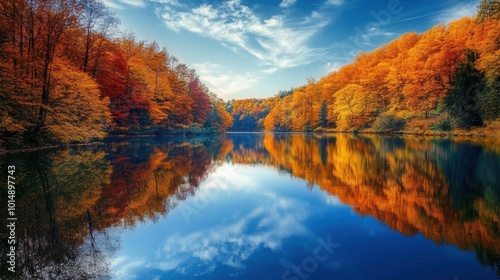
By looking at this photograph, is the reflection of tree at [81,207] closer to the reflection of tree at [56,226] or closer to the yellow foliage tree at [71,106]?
the reflection of tree at [56,226]

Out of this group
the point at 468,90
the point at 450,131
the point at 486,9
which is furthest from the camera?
the point at 486,9

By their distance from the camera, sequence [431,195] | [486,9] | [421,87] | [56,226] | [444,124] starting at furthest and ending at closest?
1. [486,9]
2. [421,87]
3. [444,124]
4. [431,195]
5. [56,226]

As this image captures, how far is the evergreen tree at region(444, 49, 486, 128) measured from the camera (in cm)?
2861

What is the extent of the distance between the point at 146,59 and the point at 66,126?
3091cm

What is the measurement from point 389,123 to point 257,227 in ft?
144

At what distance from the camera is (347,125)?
55469 mm

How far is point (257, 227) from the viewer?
5613 mm

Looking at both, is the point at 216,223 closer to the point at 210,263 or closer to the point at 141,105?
the point at 210,263

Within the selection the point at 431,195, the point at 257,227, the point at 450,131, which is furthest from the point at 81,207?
the point at 450,131

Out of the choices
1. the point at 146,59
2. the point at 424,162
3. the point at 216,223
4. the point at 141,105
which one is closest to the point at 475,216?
the point at 216,223

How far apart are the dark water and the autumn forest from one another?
1010 centimetres

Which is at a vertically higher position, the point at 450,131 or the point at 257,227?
the point at 450,131

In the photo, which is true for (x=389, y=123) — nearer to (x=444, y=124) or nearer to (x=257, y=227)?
(x=444, y=124)

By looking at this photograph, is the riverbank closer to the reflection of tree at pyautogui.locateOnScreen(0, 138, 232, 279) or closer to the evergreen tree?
the evergreen tree
